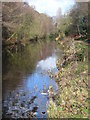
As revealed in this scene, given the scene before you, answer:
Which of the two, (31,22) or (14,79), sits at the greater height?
(31,22)


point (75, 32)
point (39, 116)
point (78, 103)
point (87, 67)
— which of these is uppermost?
point (75, 32)

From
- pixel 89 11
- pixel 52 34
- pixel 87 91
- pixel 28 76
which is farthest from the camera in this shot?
pixel 52 34

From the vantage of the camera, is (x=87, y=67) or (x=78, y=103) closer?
(x=78, y=103)

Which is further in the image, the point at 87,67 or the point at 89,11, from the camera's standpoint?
the point at 89,11

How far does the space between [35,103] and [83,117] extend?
317 centimetres

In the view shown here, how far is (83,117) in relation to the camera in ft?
20.2

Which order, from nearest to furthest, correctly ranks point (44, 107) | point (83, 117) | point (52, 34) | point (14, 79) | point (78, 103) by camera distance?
1. point (83, 117)
2. point (78, 103)
3. point (44, 107)
4. point (14, 79)
5. point (52, 34)

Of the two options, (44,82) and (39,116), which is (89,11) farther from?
(39,116)

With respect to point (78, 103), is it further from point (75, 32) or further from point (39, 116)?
point (75, 32)

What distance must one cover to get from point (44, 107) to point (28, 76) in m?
5.90

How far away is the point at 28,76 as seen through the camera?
14.2 metres

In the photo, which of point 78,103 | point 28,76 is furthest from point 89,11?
point 78,103

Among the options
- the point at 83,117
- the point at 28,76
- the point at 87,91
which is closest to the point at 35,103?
the point at 87,91

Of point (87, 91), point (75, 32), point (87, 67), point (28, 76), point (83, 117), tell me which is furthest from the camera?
point (75, 32)
